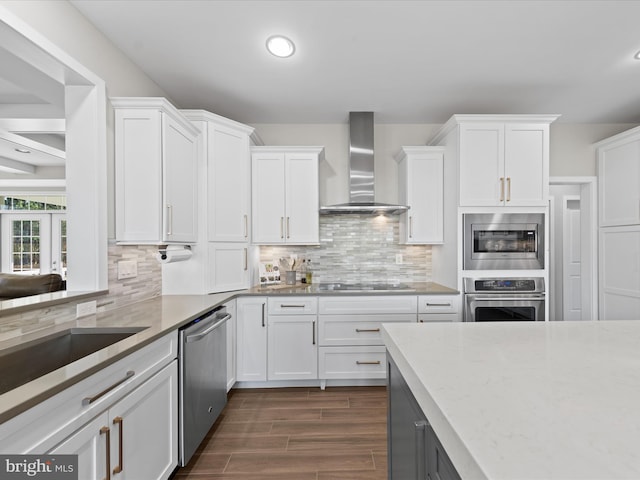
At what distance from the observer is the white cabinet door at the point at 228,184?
A: 2.79m

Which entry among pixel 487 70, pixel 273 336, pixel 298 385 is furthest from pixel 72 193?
pixel 487 70

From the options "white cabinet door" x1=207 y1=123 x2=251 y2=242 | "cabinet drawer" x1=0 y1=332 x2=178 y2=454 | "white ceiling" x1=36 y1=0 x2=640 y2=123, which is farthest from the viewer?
"white cabinet door" x1=207 y1=123 x2=251 y2=242

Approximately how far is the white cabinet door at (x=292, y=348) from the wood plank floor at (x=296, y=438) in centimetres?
17

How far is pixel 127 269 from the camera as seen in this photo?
230 cm

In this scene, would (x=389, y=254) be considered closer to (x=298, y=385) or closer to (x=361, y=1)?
(x=298, y=385)

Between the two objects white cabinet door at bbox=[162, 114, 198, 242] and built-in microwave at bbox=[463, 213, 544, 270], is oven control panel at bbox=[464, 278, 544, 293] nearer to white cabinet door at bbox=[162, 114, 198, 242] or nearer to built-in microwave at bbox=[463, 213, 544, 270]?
built-in microwave at bbox=[463, 213, 544, 270]

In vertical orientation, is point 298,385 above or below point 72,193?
below

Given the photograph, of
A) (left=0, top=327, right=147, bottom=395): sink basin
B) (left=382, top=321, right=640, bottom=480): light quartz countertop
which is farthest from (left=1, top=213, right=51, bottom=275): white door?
(left=382, top=321, right=640, bottom=480): light quartz countertop

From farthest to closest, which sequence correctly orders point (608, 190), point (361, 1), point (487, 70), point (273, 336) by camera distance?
1. point (608, 190)
2. point (273, 336)
3. point (487, 70)
4. point (361, 1)

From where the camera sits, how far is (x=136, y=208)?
218 centimetres

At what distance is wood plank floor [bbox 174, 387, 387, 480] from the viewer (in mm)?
1878

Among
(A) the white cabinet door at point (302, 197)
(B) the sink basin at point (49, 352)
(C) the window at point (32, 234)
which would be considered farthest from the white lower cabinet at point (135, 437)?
(A) the white cabinet door at point (302, 197)

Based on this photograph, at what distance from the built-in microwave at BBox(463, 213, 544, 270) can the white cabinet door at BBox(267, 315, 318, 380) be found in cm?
Result: 152

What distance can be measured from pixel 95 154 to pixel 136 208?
1.29 ft
